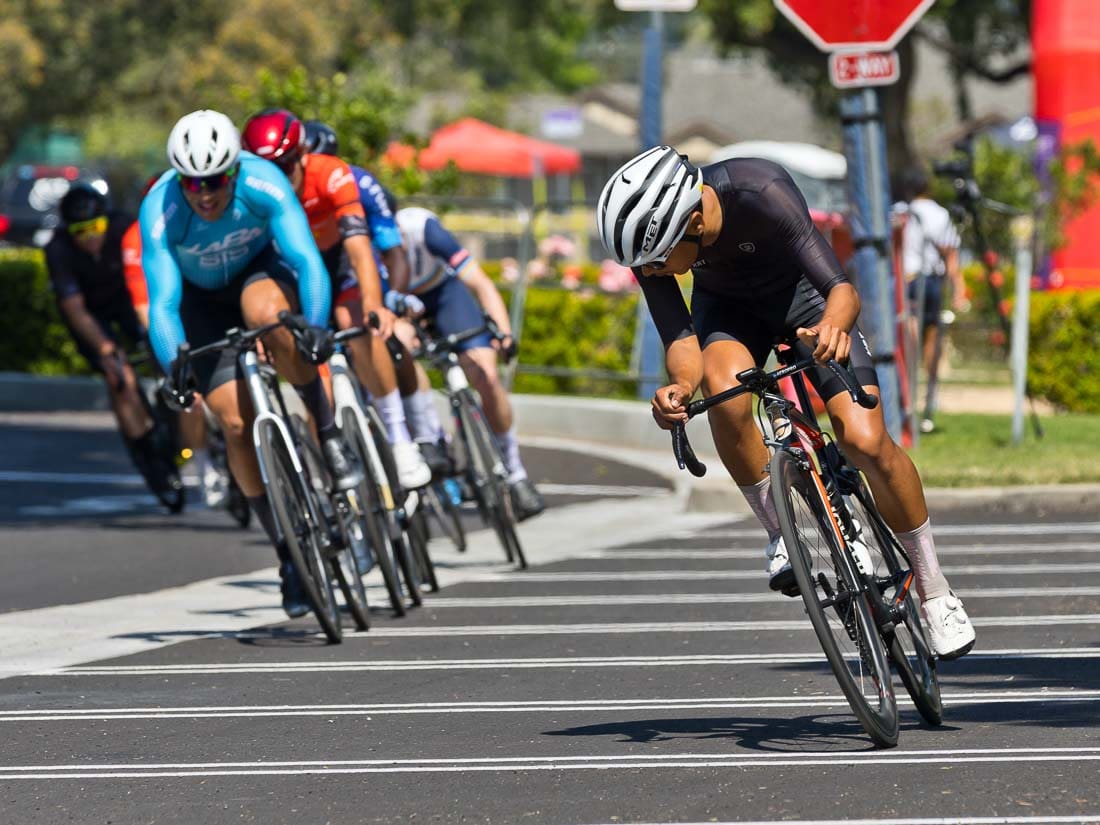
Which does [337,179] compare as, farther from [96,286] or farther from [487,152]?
[487,152]

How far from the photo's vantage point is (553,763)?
6031 millimetres

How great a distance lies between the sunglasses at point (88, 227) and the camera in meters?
Result: 13.6

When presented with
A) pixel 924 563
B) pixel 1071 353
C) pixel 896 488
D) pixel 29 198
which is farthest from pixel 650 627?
pixel 29 198

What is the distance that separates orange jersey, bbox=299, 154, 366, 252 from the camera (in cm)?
988

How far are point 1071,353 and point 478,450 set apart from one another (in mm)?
9760

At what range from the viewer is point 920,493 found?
21.3 feet

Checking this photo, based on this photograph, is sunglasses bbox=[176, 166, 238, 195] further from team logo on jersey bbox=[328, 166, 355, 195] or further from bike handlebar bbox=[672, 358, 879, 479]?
bike handlebar bbox=[672, 358, 879, 479]

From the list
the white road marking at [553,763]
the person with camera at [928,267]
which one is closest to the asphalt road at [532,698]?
the white road marking at [553,763]

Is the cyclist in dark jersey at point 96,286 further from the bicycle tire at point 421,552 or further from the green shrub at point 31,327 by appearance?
the green shrub at point 31,327

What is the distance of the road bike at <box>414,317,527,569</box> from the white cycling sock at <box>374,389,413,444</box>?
0.83 metres

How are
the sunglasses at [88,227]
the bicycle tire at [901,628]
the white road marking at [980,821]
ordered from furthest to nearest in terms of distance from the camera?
the sunglasses at [88,227] < the bicycle tire at [901,628] < the white road marking at [980,821]

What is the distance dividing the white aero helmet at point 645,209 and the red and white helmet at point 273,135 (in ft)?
11.7

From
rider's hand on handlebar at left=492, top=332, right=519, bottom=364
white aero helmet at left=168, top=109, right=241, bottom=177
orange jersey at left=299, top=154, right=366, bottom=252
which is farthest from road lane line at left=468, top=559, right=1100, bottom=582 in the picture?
white aero helmet at left=168, top=109, right=241, bottom=177

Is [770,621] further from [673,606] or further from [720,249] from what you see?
[720,249]
